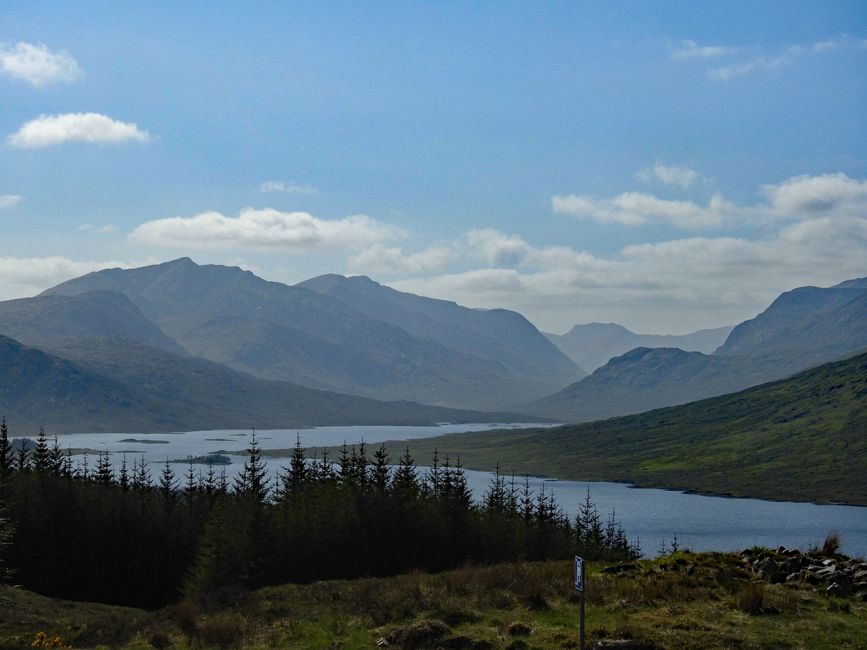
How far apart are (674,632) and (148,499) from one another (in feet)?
226

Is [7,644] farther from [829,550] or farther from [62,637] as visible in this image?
[829,550]

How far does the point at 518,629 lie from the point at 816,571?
51.6 ft

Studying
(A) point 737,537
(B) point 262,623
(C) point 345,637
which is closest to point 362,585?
(B) point 262,623

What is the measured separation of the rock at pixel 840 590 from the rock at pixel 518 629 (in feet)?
43.8

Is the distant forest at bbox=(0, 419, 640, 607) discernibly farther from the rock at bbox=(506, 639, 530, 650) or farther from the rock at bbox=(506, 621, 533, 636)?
the rock at bbox=(506, 639, 530, 650)

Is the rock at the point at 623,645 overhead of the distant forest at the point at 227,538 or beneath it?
overhead

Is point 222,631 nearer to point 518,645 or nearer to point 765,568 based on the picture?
point 518,645

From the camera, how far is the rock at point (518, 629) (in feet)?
97.3

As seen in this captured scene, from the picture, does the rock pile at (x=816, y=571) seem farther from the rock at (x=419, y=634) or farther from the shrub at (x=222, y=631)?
the shrub at (x=222, y=631)

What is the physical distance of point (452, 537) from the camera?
75.8m

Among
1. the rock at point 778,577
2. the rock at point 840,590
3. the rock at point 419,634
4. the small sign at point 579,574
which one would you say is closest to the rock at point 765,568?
the rock at point 778,577

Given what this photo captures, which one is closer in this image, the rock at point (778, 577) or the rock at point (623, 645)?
the rock at point (623, 645)

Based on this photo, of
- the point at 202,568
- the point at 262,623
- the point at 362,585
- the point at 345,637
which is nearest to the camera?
the point at 345,637

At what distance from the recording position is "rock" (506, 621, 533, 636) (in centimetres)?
2967
